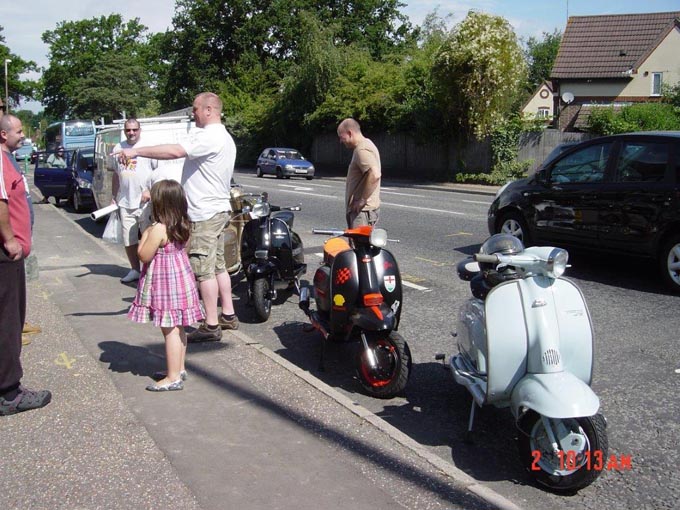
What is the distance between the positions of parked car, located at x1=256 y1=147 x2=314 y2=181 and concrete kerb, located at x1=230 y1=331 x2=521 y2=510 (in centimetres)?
2923

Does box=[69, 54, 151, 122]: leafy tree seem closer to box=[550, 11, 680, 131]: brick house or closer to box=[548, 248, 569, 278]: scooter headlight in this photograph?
box=[550, 11, 680, 131]: brick house

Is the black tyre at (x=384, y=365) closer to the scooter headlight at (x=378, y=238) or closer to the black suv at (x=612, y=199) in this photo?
the scooter headlight at (x=378, y=238)

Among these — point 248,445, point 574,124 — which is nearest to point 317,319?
point 248,445

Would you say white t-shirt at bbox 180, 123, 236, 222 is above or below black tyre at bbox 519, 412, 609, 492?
above

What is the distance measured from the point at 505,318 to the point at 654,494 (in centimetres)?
118

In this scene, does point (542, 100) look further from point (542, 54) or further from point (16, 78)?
point (16, 78)

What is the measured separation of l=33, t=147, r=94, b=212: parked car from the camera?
18875mm

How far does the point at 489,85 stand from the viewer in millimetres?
27844

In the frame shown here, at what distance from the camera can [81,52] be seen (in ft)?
275

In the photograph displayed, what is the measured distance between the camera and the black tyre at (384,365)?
499 centimetres

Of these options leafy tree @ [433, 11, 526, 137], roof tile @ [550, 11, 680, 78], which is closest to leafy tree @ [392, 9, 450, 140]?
leafy tree @ [433, 11, 526, 137]

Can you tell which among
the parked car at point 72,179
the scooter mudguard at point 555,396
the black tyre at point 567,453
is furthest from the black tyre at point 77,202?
the black tyre at point 567,453

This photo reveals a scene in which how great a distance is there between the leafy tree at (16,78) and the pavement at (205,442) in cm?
7138

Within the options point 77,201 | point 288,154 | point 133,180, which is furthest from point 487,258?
point 288,154
